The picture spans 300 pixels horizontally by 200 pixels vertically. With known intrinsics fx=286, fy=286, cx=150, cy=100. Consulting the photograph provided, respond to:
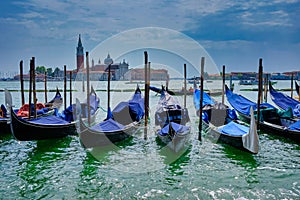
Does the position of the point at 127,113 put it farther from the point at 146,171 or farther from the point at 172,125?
the point at 146,171

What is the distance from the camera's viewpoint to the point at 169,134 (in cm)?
549

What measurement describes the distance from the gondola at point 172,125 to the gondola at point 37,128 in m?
2.08

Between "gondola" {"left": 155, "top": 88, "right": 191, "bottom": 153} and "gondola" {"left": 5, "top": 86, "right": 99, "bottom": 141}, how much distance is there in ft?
6.82

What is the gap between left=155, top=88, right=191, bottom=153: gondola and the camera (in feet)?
17.6

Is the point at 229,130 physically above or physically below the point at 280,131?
above

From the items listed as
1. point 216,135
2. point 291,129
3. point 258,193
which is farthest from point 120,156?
point 291,129

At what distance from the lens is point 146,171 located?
464 centimetres

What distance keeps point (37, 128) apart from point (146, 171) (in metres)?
2.42

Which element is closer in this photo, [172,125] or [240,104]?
[172,125]

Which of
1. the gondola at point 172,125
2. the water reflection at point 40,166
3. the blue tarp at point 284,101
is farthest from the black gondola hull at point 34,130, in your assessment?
the blue tarp at point 284,101

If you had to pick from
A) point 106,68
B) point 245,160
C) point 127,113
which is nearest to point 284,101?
point 245,160

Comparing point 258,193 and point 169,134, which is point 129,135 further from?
A: point 258,193

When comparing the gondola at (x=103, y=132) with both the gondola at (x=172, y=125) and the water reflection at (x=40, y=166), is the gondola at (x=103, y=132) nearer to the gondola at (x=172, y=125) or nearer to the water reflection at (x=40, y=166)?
the water reflection at (x=40, y=166)

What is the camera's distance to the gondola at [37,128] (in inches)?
208
